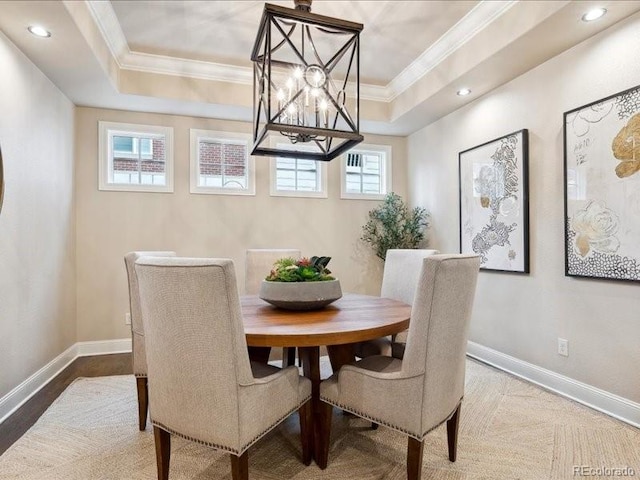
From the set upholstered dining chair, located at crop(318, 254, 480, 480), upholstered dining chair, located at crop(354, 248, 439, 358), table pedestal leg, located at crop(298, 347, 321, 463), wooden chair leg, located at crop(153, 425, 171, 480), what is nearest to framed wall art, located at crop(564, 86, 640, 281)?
upholstered dining chair, located at crop(354, 248, 439, 358)

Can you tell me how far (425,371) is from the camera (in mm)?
1576

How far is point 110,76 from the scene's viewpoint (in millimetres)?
3189

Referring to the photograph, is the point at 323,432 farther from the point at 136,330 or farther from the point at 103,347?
the point at 103,347

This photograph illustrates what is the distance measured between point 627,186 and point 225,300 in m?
2.51

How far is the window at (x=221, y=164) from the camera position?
420cm

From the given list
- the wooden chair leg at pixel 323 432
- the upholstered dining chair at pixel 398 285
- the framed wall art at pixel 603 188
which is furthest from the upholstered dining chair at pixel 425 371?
the framed wall art at pixel 603 188

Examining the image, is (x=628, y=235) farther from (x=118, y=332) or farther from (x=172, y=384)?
(x=118, y=332)

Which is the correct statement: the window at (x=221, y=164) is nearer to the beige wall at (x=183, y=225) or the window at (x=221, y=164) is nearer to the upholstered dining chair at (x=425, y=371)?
the beige wall at (x=183, y=225)

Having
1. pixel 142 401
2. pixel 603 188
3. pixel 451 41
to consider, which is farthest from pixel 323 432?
pixel 451 41

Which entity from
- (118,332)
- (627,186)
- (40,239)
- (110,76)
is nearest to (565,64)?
(627,186)

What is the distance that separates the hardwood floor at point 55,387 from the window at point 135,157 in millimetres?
1720

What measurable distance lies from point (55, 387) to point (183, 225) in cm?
185

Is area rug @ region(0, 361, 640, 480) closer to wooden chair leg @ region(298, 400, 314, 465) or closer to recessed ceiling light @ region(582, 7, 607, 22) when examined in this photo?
wooden chair leg @ region(298, 400, 314, 465)

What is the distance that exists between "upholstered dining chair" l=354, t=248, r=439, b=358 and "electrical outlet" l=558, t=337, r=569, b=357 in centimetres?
122
